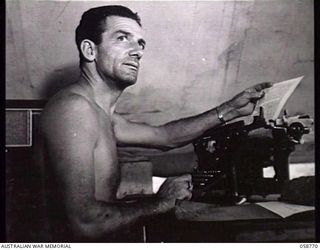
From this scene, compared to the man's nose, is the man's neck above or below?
below

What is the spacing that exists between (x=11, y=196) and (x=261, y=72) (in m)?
0.82

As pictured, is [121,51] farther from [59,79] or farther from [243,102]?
[243,102]

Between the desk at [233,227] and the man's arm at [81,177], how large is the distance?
0.05m

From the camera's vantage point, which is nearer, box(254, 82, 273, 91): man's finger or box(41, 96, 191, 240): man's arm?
box(41, 96, 191, 240): man's arm

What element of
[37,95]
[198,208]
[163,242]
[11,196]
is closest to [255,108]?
[198,208]

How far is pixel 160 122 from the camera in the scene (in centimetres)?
128

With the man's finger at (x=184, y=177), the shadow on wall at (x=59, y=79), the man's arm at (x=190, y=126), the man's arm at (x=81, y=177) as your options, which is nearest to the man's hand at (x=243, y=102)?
the man's arm at (x=190, y=126)

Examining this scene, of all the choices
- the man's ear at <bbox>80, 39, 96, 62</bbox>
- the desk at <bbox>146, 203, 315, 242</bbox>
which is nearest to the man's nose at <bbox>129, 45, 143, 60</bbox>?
the man's ear at <bbox>80, 39, 96, 62</bbox>

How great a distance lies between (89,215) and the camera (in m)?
1.16

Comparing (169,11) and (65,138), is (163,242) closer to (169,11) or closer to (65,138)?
(65,138)

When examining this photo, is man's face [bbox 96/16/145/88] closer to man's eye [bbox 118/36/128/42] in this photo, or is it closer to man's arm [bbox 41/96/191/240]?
man's eye [bbox 118/36/128/42]

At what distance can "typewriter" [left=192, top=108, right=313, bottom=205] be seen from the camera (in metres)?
1.25

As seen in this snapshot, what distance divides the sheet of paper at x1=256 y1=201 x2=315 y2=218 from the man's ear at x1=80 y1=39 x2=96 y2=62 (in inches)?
25.4

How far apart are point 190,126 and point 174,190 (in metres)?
0.20
